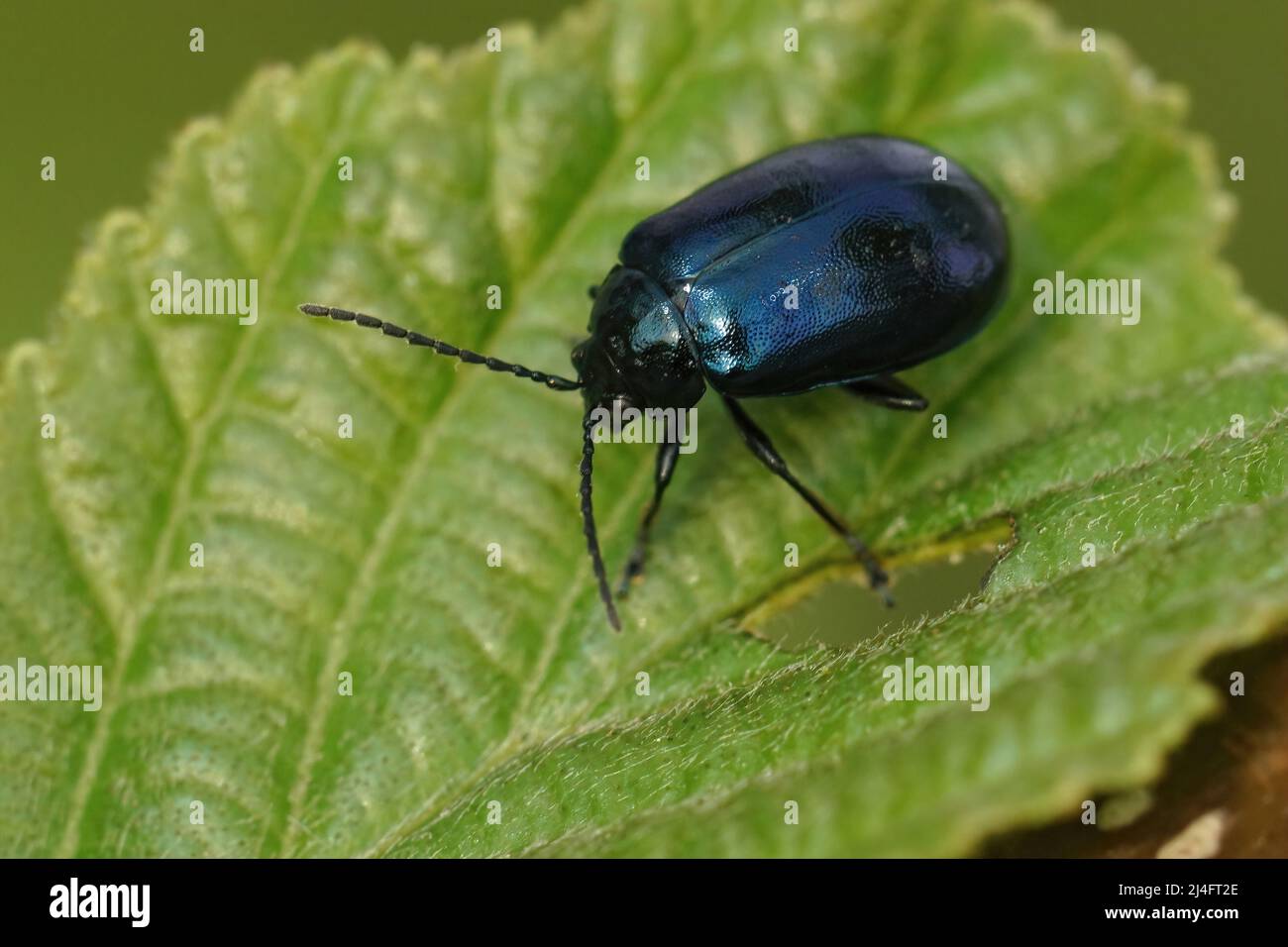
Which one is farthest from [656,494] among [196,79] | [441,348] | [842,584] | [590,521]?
[196,79]

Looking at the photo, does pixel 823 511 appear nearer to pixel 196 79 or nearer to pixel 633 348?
pixel 633 348

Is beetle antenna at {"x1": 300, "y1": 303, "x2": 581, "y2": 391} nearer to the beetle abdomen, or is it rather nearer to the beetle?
the beetle

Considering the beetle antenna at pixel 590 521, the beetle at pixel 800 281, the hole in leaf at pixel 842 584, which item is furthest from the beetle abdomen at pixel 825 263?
the hole in leaf at pixel 842 584

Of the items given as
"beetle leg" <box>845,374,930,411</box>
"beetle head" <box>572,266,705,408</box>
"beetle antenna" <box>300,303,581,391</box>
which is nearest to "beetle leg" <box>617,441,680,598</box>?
"beetle head" <box>572,266,705,408</box>

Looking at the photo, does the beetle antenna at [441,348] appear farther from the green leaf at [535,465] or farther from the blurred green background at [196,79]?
the blurred green background at [196,79]

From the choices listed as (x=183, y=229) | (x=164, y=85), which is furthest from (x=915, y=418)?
(x=164, y=85)
